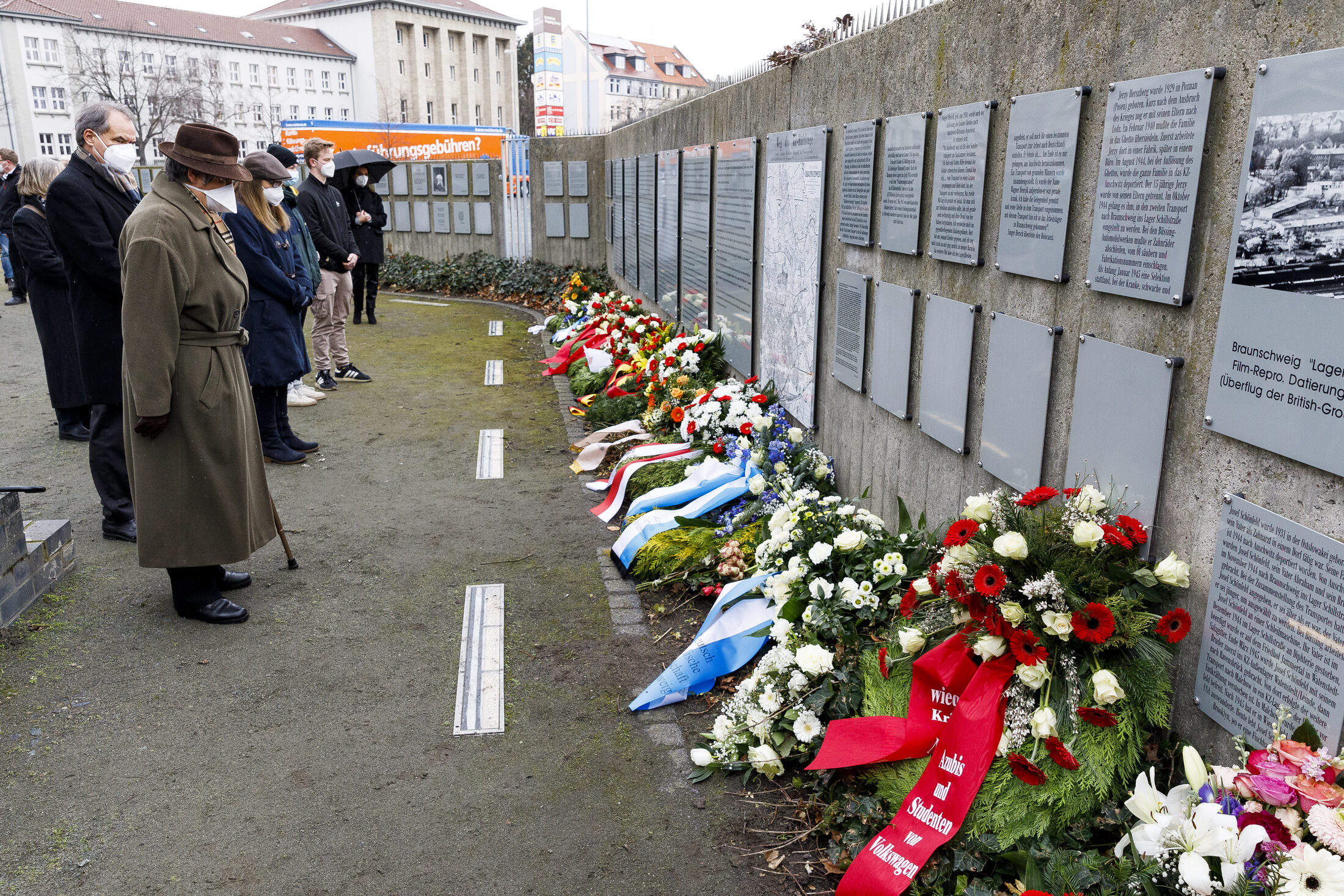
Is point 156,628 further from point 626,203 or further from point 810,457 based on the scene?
point 626,203

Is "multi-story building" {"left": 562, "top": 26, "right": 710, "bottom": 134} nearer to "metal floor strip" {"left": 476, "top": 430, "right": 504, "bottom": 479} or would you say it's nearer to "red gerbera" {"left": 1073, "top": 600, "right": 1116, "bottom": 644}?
"metal floor strip" {"left": 476, "top": 430, "right": 504, "bottom": 479}

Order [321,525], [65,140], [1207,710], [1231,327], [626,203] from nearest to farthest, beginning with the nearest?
1. [1231,327]
2. [1207,710]
3. [321,525]
4. [626,203]
5. [65,140]

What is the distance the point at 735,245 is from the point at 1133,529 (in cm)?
483

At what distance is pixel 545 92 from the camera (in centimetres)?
2627

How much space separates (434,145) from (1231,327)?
1114 inches

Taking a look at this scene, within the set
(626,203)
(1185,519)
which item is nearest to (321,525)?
(1185,519)

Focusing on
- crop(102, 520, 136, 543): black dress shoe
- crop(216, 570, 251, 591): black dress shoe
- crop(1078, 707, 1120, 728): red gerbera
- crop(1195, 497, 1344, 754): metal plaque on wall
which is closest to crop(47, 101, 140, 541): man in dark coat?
crop(102, 520, 136, 543): black dress shoe

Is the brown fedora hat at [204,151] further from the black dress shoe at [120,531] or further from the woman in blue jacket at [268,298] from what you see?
the woman in blue jacket at [268,298]

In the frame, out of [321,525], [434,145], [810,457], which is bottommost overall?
[321,525]

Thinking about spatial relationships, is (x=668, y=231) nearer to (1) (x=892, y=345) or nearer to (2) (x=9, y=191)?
(1) (x=892, y=345)

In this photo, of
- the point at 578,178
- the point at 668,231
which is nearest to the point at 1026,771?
the point at 668,231

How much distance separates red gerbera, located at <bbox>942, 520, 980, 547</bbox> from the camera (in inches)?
113

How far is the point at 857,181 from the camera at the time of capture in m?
4.73

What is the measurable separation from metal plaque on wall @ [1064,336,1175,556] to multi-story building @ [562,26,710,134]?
5361 cm
